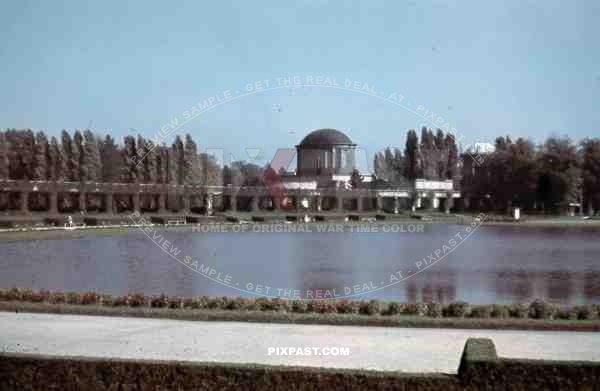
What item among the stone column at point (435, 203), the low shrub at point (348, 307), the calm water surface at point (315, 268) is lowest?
the calm water surface at point (315, 268)

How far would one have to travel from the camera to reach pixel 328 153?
72.4 meters

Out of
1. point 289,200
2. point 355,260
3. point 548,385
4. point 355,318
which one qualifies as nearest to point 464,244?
point 355,260

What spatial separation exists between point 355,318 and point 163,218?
95.8 feet

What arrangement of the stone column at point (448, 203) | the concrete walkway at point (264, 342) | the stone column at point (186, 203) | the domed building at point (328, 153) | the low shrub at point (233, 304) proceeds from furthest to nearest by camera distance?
the domed building at point (328, 153), the stone column at point (448, 203), the stone column at point (186, 203), the low shrub at point (233, 304), the concrete walkway at point (264, 342)

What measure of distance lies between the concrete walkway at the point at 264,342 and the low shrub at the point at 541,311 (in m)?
0.86

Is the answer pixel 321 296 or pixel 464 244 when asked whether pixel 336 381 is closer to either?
pixel 321 296

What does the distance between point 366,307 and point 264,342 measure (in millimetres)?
2176

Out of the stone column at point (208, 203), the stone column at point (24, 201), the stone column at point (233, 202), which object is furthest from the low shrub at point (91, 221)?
the stone column at point (233, 202)

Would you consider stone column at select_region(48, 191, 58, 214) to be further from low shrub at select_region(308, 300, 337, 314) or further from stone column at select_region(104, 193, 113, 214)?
low shrub at select_region(308, 300, 337, 314)

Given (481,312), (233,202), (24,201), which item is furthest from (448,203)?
(481,312)

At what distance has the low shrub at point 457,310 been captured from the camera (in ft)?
32.0

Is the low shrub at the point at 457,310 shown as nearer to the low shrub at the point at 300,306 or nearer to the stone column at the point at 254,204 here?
the low shrub at the point at 300,306

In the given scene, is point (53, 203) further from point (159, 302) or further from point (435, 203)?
point (435, 203)

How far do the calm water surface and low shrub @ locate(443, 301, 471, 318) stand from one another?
93.7 inches
